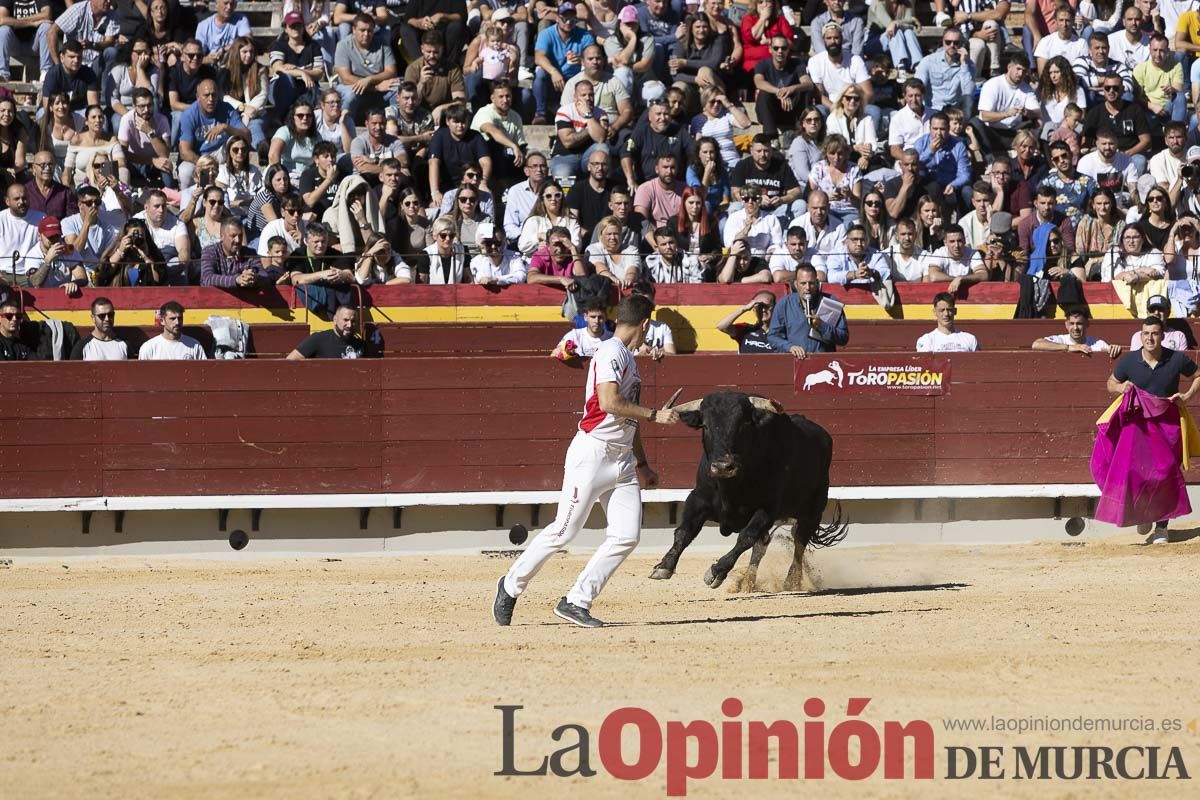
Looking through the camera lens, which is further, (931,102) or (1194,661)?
(931,102)

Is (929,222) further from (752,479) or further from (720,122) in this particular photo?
(752,479)

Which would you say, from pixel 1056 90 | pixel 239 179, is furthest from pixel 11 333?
pixel 1056 90

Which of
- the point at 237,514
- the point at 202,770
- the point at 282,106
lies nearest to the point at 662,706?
the point at 202,770

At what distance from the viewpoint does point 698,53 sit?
571 inches

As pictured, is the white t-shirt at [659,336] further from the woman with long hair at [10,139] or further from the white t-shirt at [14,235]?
the woman with long hair at [10,139]

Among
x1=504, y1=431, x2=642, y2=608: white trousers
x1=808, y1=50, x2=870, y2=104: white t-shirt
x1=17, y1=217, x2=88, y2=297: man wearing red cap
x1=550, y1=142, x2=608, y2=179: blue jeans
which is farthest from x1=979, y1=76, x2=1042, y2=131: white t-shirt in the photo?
x1=504, y1=431, x2=642, y2=608: white trousers

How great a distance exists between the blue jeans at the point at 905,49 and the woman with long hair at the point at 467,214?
4.46m

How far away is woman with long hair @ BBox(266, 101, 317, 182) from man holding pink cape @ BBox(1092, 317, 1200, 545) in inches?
246

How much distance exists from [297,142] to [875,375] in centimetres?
481

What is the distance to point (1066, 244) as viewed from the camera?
504 inches

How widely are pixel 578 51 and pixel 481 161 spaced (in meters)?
1.83

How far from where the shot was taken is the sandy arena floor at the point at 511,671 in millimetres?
5141

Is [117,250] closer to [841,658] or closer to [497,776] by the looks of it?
[841,658]

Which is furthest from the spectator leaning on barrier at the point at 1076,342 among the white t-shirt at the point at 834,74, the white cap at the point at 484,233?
the white cap at the point at 484,233
